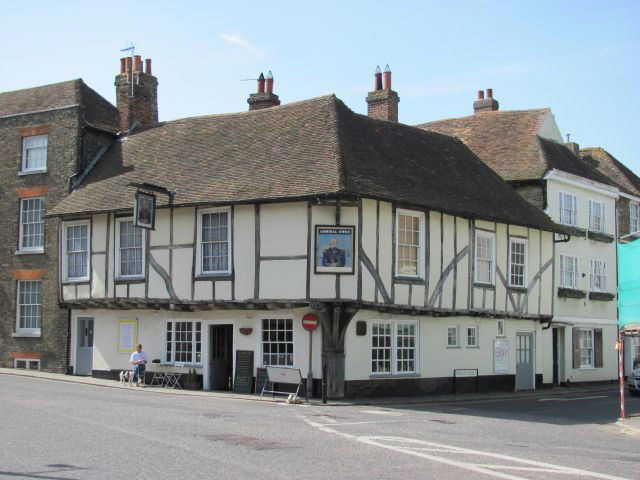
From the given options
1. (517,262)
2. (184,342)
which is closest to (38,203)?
(184,342)

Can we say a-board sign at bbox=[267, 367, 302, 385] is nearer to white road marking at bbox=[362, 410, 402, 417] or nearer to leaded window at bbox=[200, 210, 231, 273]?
white road marking at bbox=[362, 410, 402, 417]

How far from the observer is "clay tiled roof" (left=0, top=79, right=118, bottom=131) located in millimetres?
→ 31203

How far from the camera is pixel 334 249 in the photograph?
23.6m

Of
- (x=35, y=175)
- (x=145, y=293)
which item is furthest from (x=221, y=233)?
(x=35, y=175)

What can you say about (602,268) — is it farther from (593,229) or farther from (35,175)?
(35,175)

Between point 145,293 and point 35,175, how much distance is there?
767cm

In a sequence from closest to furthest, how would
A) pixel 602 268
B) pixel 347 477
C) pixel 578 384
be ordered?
1. pixel 347 477
2. pixel 578 384
3. pixel 602 268

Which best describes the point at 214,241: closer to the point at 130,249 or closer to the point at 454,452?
the point at 130,249

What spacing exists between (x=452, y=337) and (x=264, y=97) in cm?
1134

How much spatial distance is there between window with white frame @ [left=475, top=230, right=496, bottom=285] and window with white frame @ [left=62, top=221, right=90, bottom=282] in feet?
42.7

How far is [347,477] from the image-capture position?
34.4ft

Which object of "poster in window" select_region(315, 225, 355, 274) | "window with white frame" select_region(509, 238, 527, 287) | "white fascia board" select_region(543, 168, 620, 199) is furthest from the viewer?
"white fascia board" select_region(543, 168, 620, 199)

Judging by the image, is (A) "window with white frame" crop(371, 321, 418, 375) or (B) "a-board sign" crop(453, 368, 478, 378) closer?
(A) "window with white frame" crop(371, 321, 418, 375)

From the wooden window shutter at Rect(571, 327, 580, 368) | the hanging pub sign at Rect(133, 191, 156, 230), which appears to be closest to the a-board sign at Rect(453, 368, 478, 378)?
the wooden window shutter at Rect(571, 327, 580, 368)
